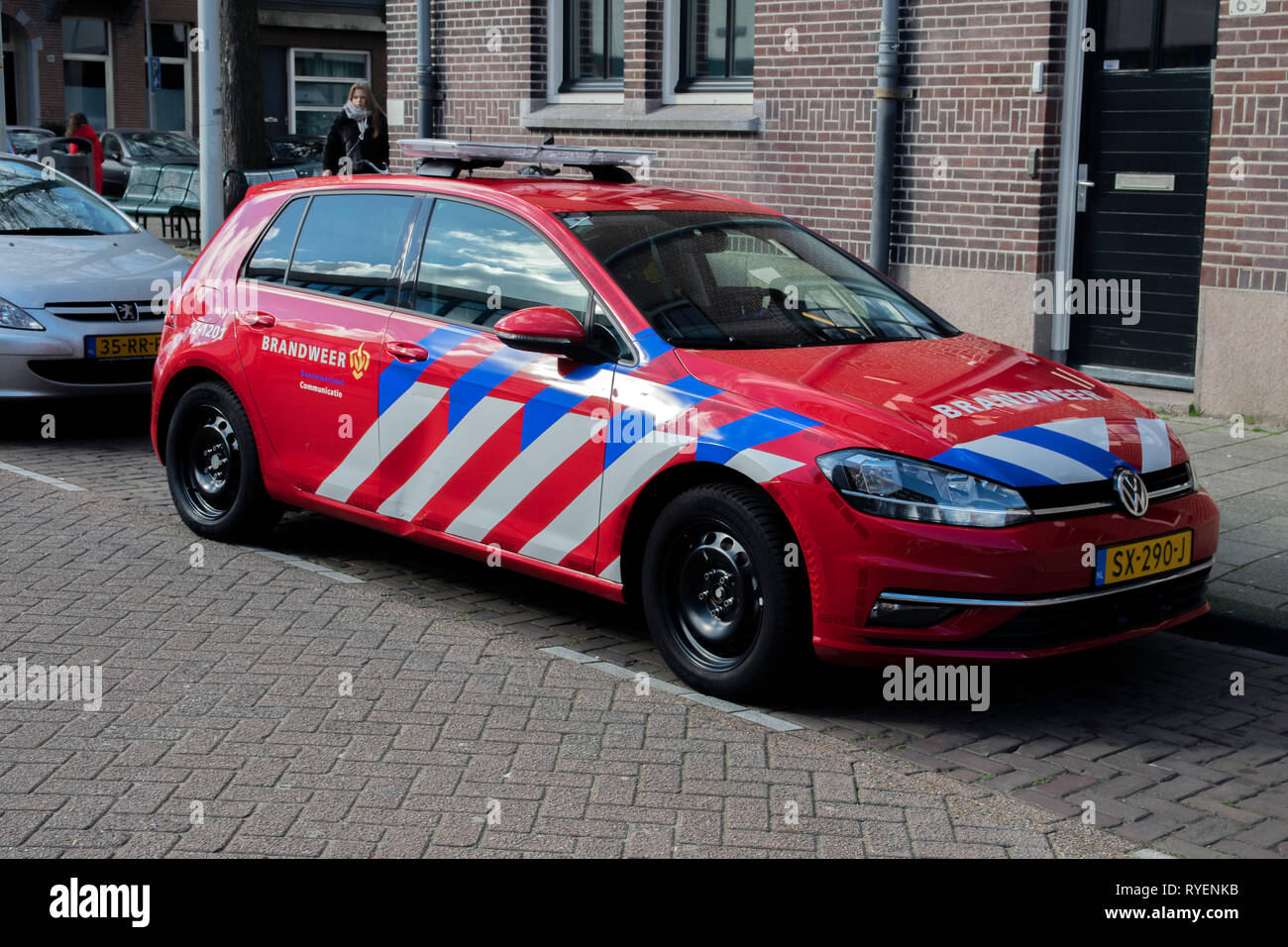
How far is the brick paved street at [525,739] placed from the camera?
13.3 feet

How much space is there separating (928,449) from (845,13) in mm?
7893

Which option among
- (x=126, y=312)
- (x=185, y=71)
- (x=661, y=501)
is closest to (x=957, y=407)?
(x=661, y=501)

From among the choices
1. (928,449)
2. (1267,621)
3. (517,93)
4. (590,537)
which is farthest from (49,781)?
(517,93)

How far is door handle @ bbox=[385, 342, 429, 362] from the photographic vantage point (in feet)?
19.4

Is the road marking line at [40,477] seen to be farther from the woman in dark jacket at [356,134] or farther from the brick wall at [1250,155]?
the brick wall at [1250,155]

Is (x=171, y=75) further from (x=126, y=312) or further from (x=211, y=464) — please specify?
(x=211, y=464)

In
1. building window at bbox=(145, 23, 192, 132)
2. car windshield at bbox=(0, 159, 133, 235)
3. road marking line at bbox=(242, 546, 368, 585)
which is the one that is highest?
building window at bbox=(145, 23, 192, 132)

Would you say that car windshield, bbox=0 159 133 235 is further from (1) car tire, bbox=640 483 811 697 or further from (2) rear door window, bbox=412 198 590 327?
(1) car tire, bbox=640 483 811 697

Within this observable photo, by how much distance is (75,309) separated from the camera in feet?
30.8

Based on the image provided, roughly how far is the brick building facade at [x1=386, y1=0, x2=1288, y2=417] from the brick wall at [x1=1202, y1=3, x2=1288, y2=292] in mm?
12

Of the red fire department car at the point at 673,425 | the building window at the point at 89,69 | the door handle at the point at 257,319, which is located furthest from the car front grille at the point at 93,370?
the building window at the point at 89,69

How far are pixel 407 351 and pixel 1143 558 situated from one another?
9.29 feet

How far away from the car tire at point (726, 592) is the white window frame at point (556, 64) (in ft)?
32.4

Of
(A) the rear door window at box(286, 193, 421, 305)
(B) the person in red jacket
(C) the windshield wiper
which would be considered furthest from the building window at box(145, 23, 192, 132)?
(A) the rear door window at box(286, 193, 421, 305)
